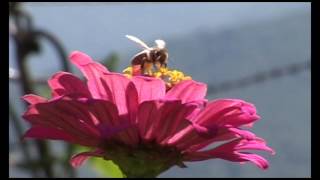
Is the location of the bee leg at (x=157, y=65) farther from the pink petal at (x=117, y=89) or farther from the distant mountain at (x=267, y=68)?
the distant mountain at (x=267, y=68)

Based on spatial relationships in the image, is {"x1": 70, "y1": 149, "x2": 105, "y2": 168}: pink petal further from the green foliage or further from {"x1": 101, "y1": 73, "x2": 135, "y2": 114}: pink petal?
the green foliage

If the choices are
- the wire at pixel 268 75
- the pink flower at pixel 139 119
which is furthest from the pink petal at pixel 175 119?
the wire at pixel 268 75

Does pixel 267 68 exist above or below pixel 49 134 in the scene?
above

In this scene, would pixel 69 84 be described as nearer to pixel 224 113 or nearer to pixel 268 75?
pixel 224 113

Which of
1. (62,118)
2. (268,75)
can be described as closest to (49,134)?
(62,118)

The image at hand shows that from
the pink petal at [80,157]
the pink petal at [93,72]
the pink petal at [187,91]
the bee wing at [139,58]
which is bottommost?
the pink petal at [80,157]

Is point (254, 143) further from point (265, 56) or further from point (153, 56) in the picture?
point (265, 56)

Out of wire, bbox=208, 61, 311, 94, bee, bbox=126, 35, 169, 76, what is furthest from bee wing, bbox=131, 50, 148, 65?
wire, bbox=208, 61, 311, 94

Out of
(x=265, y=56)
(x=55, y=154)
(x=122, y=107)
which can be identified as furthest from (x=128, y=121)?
(x=265, y=56)
